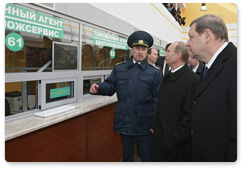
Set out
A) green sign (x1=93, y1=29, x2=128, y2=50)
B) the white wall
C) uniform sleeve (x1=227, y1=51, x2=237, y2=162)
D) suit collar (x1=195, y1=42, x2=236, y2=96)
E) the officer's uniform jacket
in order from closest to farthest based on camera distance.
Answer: uniform sleeve (x1=227, y1=51, x2=237, y2=162) < suit collar (x1=195, y1=42, x2=236, y2=96) < the officer's uniform jacket < green sign (x1=93, y1=29, x2=128, y2=50) < the white wall

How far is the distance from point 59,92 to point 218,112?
1.74 meters

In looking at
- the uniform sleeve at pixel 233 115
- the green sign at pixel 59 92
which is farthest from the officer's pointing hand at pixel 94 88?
the uniform sleeve at pixel 233 115

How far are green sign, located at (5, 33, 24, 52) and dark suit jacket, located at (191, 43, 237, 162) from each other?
1584 millimetres

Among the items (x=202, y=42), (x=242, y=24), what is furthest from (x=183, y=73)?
(x=242, y=24)

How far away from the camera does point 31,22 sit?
1.76 m

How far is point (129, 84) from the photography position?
1977 millimetres

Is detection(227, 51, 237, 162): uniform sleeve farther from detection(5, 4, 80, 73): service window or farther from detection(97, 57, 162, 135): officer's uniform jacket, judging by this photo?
detection(5, 4, 80, 73): service window

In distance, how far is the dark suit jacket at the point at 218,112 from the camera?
1097 millimetres

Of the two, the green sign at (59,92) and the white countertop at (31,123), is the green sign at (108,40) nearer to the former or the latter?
the green sign at (59,92)

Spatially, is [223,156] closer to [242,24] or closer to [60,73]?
[242,24]

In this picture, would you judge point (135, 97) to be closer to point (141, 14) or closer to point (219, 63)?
point (219, 63)

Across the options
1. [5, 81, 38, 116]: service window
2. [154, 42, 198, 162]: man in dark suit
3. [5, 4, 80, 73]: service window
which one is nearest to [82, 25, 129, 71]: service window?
[5, 4, 80, 73]: service window

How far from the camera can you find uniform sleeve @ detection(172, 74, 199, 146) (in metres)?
1.44

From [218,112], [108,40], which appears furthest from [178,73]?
[108,40]
